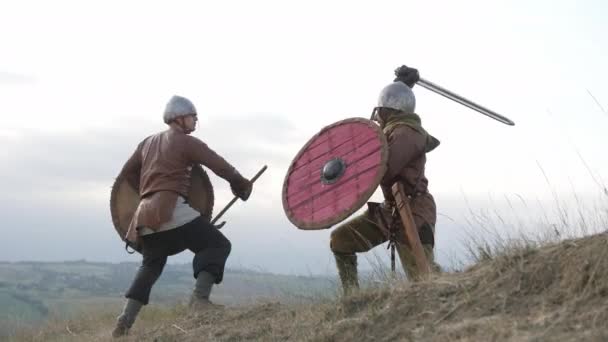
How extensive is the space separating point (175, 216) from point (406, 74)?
1.97m

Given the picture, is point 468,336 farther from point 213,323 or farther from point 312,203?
point 213,323

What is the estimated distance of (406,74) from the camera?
21.7 ft

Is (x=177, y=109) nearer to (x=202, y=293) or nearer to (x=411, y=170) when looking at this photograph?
(x=202, y=293)

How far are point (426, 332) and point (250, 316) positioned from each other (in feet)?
7.80

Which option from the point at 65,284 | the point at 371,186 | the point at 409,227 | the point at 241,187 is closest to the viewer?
the point at 371,186

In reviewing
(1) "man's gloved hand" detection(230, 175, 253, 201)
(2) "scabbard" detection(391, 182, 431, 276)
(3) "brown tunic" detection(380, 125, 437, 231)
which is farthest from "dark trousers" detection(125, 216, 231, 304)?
(2) "scabbard" detection(391, 182, 431, 276)

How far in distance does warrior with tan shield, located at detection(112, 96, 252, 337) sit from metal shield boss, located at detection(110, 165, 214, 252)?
179 mm

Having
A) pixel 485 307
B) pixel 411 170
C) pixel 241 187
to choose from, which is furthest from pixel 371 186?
pixel 241 187

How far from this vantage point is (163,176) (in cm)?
661

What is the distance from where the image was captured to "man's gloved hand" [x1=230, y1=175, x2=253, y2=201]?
6.77 m

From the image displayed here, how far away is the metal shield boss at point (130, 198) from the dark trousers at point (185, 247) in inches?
15.7

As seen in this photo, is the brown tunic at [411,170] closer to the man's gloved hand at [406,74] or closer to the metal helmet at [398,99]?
the metal helmet at [398,99]

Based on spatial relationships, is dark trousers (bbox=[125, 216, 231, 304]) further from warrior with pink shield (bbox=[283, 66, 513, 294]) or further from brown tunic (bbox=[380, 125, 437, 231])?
brown tunic (bbox=[380, 125, 437, 231])

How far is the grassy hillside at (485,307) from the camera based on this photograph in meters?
3.75
